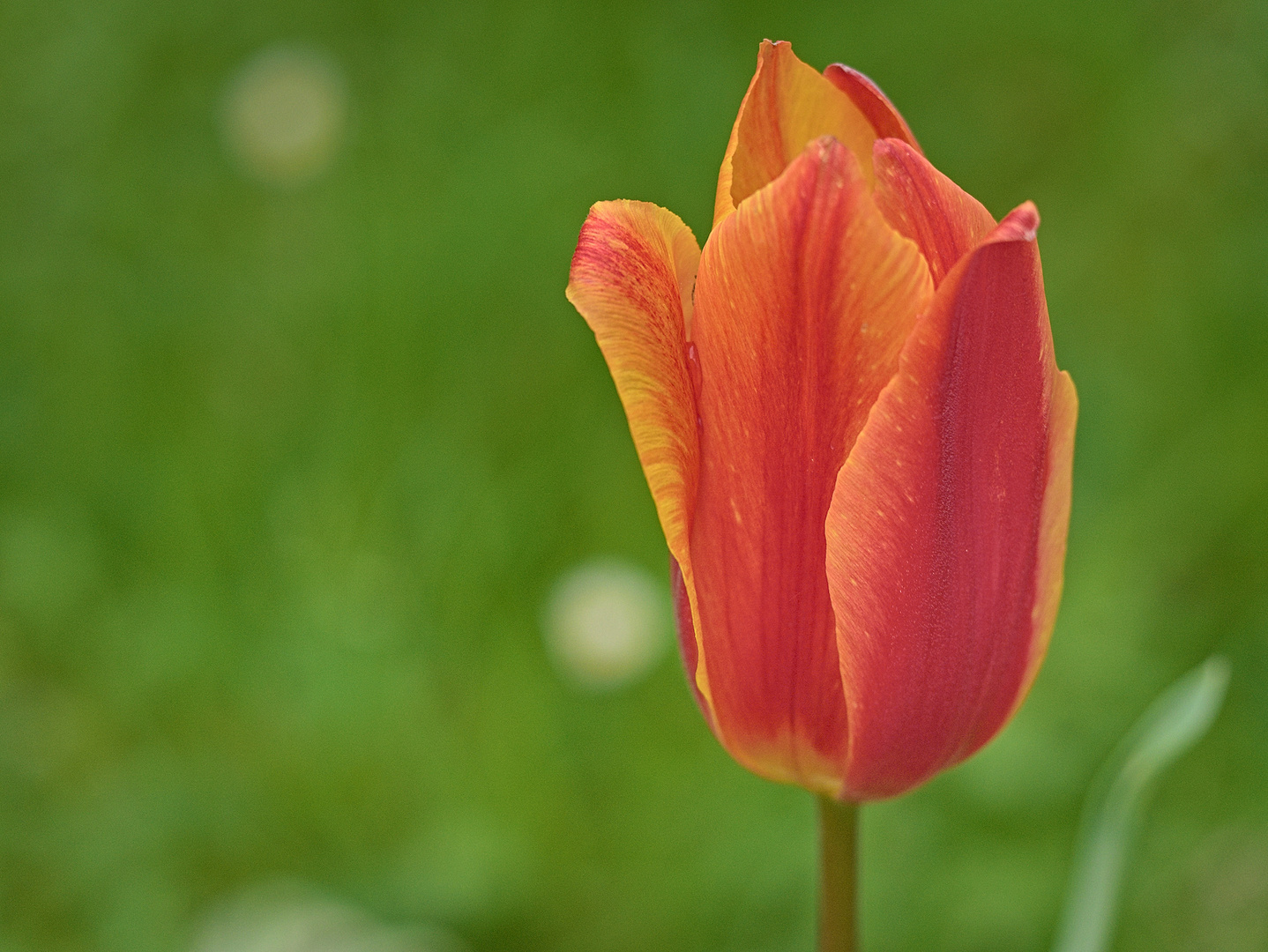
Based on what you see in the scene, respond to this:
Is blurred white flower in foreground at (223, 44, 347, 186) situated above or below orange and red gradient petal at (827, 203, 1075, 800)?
below

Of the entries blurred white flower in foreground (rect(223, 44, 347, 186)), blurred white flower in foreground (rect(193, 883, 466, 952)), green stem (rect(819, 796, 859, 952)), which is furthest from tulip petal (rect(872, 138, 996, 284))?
blurred white flower in foreground (rect(223, 44, 347, 186))

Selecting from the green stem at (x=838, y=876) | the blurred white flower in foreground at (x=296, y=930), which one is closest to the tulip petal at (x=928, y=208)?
the green stem at (x=838, y=876)

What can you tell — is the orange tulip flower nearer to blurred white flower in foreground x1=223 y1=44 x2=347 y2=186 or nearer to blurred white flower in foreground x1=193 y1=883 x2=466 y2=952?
blurred white flower in foreground x1=193 y1=883 x2=466 y2=952

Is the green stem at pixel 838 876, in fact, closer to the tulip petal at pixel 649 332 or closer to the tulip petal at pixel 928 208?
the tulip petal at pixel 649 332

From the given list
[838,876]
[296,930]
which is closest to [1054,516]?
[838,876]

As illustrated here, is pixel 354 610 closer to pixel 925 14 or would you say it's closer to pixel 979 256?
pixel 979 256
